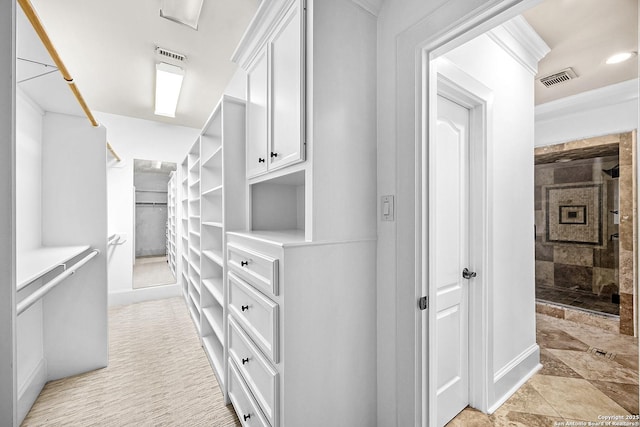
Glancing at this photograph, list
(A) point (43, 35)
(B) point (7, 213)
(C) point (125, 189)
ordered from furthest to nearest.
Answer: (C) point (125, 189), (A) point (43, 35), (B) point (7, 213)

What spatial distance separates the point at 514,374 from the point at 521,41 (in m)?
2.43

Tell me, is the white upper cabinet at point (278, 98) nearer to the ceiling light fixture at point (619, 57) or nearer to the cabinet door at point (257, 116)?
the cabinet door at point (257, 116)

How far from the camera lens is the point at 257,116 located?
166 centimetres

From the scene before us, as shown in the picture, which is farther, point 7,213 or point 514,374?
point 514,374

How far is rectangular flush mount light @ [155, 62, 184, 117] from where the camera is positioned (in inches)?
105

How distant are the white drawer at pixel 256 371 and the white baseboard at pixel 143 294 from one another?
304cm

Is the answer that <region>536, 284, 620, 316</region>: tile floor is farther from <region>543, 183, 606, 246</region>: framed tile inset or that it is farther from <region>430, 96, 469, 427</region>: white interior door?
<region>430, 96, 469, 427</region>: white interior door

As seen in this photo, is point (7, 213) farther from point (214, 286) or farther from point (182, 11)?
point (182, 11)

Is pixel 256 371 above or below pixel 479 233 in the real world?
below

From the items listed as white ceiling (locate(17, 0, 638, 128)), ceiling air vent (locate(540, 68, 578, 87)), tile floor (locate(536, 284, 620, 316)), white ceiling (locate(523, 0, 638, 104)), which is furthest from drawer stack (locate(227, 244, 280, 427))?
tile floor (locate(536, 284, 620, 316))

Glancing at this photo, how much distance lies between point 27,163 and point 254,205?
1551mm

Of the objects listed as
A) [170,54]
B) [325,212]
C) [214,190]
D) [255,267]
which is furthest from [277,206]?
[170,54]

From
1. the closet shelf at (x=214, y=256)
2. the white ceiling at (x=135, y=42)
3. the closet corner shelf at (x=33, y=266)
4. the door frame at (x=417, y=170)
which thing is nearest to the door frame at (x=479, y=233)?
the door frame at (x=417, y=170)

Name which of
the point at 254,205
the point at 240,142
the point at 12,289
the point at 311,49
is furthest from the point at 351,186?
the point at 12,289
